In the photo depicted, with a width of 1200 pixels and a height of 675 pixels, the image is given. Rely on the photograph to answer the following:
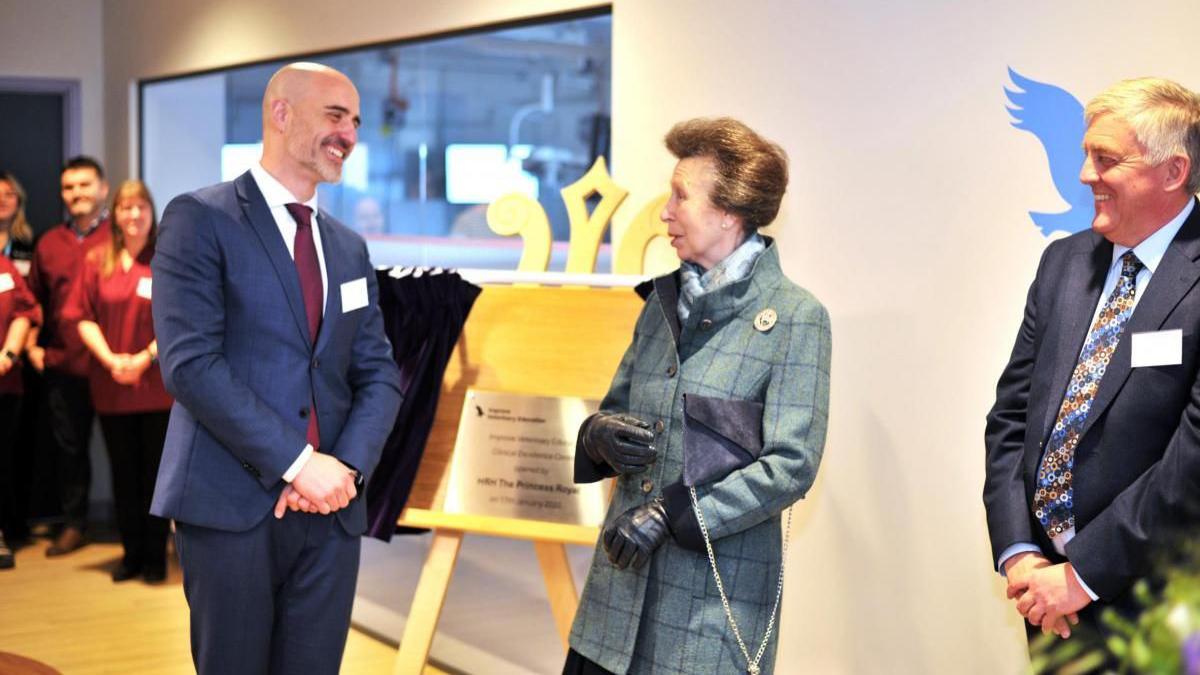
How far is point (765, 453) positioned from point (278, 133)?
4.06 feet

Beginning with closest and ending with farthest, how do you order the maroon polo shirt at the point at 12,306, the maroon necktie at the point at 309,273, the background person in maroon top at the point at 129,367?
the maroon necktie at the point at 309,273 < the background person in maroon top at the point at 129,367 < the maroon polo shirt at the point at 12,306

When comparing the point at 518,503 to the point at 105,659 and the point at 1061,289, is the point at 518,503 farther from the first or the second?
the point at 105,659

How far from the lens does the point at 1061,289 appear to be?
2320 millimetres

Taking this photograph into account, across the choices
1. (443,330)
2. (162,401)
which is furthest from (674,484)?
(162,401)

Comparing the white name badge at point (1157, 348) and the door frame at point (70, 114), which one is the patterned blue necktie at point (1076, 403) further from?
the door frame at point (70, 114)

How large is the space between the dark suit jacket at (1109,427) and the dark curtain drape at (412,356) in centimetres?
178

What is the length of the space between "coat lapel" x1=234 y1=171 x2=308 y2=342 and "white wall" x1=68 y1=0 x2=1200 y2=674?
1.51m

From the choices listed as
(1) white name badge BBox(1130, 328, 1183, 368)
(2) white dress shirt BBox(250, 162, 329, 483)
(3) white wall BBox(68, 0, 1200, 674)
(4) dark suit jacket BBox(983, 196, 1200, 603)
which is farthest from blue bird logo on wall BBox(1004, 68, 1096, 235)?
(2) white dress shirt BBox(250, 162, 329, 483)

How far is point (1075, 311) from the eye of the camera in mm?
2268

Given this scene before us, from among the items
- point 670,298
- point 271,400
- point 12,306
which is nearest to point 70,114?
point 12,306

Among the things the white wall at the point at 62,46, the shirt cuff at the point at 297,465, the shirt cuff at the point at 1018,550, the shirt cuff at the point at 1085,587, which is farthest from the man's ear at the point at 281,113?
the white wall at the point at 62,46

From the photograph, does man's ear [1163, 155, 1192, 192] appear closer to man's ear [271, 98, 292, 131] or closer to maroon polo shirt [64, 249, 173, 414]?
man's ear [271, 98, 292, 131]

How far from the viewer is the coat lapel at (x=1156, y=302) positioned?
213cm

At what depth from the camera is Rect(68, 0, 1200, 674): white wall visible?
308 centimetres
